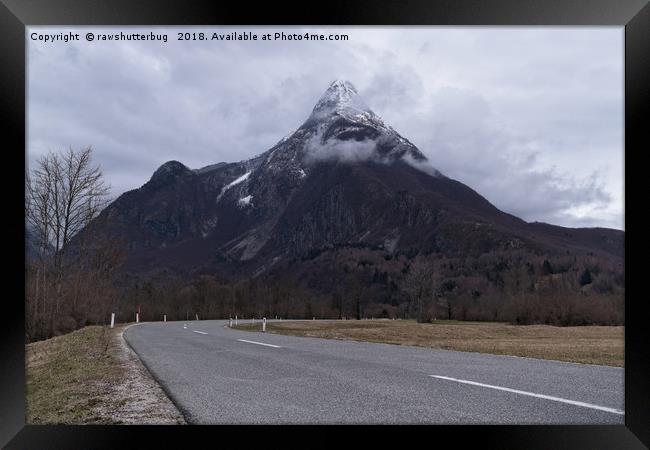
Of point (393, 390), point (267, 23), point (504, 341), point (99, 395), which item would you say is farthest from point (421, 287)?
point (267, 23)

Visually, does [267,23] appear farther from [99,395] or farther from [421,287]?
[421,287]

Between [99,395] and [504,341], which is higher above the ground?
[99,395]

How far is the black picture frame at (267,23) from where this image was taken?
16.2 ft

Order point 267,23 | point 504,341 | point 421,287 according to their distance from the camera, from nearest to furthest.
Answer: point 267,23
point 504,341
point 421,287

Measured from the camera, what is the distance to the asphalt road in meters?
5.38

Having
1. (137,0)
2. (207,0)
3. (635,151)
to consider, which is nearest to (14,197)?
(137,0)

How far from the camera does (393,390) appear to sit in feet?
22.9

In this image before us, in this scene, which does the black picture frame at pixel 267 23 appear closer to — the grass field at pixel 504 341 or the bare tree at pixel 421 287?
the grass field at pixel 504 341

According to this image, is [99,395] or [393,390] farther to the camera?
[99,395]

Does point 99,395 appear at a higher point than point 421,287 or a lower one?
higher

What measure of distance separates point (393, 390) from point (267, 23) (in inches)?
178

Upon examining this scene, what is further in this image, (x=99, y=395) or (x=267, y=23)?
(x=99, y=395)

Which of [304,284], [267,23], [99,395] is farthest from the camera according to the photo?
[304,284]

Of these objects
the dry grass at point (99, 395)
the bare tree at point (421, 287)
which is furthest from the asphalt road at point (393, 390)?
the bare tree at point (421, 287)
